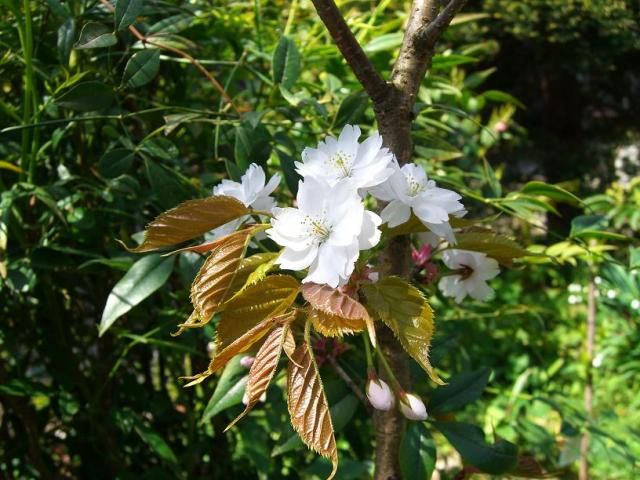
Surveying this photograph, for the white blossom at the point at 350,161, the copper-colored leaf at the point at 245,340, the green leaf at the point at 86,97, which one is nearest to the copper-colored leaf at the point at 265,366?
the copper-colored leaf at the point at 245,340

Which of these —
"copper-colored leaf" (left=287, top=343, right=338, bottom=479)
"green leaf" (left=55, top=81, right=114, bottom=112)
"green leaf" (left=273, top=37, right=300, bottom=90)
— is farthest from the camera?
"green leaf" (left=273, top=37, right=300, bottom=90)

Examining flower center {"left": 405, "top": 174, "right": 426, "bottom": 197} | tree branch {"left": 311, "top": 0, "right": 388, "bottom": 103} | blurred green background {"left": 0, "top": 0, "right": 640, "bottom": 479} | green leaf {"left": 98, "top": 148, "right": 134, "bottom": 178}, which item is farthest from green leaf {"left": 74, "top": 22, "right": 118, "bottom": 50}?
flower center {"left": 405, "top": 174, "right": 426, "bottom": 197}

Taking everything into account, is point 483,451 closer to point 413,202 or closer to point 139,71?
point 413,202

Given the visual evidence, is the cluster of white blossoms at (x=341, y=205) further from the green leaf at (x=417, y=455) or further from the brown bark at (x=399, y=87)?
the green leaf at (x=417, y=455)

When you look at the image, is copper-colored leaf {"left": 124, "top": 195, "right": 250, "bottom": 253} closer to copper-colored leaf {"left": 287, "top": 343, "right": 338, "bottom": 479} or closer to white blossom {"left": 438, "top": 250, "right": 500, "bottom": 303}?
copper-colored leaf {"left": 287, "top": 343, "right": 338, "bottom": 479}

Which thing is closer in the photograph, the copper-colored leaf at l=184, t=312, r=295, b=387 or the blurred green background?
the copper-colored leaf at l=184, t=312, r=295, b=387

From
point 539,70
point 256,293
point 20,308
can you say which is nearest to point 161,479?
point 20,308
